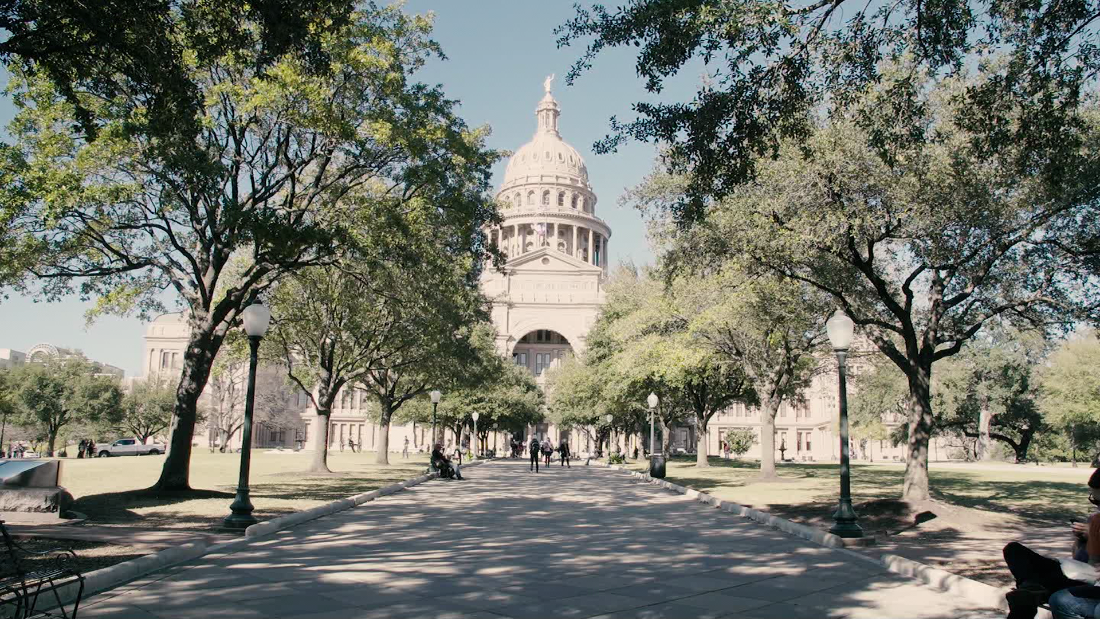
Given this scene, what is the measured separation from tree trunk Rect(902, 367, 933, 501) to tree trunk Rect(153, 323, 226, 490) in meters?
15.6

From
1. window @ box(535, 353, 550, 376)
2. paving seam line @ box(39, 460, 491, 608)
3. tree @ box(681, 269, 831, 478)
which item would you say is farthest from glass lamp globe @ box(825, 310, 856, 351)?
window @ box(535, 353, 550, 376)

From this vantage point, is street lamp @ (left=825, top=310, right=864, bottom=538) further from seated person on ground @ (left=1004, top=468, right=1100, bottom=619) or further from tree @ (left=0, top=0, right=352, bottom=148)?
tree @ (left=0, top=0, right=352, bottom=148)

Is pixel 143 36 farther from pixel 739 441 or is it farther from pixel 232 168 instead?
pixel 739 441

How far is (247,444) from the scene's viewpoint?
44.8ft

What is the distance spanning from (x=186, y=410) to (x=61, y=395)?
188 feet

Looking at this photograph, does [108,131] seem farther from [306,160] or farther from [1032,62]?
[1032,62]

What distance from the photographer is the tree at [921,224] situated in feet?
50.3

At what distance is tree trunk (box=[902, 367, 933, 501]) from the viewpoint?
16.7 m

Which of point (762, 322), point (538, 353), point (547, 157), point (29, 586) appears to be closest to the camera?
point (29, 586)

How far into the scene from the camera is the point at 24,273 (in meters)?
19.8

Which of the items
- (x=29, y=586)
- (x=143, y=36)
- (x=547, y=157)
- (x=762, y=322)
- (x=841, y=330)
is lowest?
(x=29, y=586)

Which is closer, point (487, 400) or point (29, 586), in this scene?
point (29, 586)

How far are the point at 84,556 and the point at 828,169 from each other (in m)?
13.7

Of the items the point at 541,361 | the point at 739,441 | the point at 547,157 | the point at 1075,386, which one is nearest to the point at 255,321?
the point at 1075,386
